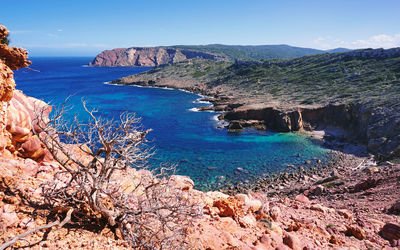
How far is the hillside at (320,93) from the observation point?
117 ft

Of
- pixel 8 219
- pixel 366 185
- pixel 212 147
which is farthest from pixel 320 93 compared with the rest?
pixel 8 219

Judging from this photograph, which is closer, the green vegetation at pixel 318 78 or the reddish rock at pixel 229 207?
the reddish rock at pixel 229 207

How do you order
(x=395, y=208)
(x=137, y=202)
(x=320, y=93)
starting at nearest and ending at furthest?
(x=137, y=202)
(x=395, y=208)
(x=320, y=93)

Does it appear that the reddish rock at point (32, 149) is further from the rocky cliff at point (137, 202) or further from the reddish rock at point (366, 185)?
the reddish rock at point (366, 185)

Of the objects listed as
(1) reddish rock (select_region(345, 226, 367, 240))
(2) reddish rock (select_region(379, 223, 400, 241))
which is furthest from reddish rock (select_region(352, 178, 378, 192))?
(1) reddish rock (select_region(345, 226, 367, 240))

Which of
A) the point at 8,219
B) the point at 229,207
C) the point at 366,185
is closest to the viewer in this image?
the point at 8,219

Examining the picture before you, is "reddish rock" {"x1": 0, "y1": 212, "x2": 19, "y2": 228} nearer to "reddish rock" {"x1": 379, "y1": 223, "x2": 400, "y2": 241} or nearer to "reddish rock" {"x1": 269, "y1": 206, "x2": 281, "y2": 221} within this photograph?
"reddish rock" {"x1": 269, "y1": 206, "x2": 281, "y2": 221}

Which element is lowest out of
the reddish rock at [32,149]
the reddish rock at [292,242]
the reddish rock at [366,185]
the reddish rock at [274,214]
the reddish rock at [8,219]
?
the reddish rock at [366,185]

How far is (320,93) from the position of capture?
52.4 metres

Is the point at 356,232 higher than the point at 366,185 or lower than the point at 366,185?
higher

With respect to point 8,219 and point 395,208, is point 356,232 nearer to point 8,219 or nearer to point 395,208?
point 395,208

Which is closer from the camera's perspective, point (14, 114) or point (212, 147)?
point (14, 114)

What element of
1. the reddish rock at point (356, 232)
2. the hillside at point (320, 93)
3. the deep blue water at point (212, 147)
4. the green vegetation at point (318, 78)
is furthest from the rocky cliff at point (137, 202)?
the green vegetation at point (318, 78)

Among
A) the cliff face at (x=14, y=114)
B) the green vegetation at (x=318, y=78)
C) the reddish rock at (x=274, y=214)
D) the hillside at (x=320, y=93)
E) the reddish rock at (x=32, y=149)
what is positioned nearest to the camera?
the cliff face at (x=14, y=114)
